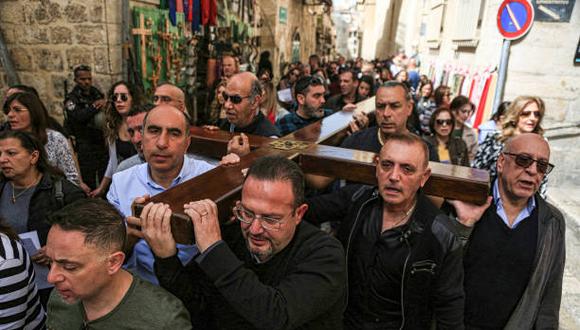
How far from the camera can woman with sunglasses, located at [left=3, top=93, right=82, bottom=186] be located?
3.23 m

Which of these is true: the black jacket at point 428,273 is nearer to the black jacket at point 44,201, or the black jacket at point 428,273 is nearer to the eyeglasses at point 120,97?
the black jacket at point 44,201

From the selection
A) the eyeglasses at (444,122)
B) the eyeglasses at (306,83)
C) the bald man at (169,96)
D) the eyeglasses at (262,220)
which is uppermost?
the eyeglasses at (306,83)

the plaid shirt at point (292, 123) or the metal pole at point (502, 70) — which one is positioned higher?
the metal pole at point (502, 70)

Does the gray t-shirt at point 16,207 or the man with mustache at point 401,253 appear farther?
the gray t-shirt at point 16,207

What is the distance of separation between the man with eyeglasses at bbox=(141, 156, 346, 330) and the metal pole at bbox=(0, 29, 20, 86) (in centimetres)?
512

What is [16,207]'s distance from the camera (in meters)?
2.40

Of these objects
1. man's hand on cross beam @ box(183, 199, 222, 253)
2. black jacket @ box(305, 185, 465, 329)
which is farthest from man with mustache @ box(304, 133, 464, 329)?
man's hand on cross beam @ box(183, 199, 222, 253)

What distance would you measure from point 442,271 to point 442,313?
0.67 feet

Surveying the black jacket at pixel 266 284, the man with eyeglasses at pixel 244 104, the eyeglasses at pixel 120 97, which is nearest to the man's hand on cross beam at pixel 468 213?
the black jacket at pixel 266 284

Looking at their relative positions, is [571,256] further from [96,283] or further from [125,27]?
[125,27]

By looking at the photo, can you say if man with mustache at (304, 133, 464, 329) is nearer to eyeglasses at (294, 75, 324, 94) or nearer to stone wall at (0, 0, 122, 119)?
eyeglasses at (294, 75, 324, 94)

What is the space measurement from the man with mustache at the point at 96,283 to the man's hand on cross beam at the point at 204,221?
0.39 metres

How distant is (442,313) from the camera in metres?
1.74

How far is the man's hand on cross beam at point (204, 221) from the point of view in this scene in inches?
44.7
